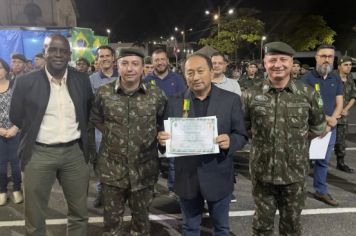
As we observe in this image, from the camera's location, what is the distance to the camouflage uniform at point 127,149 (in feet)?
10.7

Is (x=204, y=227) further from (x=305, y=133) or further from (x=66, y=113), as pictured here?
(x=66, y=113)

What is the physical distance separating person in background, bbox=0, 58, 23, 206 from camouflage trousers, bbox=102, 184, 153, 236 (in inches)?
101

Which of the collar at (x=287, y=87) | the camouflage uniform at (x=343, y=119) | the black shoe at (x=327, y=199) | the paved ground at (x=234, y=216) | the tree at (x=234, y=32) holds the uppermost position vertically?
the tree at (x=234, y=32)

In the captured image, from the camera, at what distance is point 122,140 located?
128 inches

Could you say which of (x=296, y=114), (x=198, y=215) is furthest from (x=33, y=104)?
(x=296, y=114)

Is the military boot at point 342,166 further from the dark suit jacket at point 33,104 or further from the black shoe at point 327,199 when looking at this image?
the dark suit jacket at point 33,104

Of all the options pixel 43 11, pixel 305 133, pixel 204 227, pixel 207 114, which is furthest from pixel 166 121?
pixel 43 11

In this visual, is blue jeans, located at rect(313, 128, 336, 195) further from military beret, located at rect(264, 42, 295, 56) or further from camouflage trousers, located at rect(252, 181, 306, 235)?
military beret, located at rect(264, 42, 295, 56)

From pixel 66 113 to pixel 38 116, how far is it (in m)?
0.24

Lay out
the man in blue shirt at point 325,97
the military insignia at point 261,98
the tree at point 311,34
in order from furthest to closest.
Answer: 1. the tree at point 311,34
2. the man in blue shirt at point 325,97
3. the military insignia at point 261,98

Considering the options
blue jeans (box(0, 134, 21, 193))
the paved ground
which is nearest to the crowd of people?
the paved ground

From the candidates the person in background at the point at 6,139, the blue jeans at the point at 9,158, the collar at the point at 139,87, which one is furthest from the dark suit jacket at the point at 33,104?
the blue jeans at the point at 9,158

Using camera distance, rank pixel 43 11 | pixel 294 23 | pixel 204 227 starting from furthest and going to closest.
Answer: pixel 294 23, pixel 43 11, pixel 204 227

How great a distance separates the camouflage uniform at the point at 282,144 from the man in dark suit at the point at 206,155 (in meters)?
0.25
